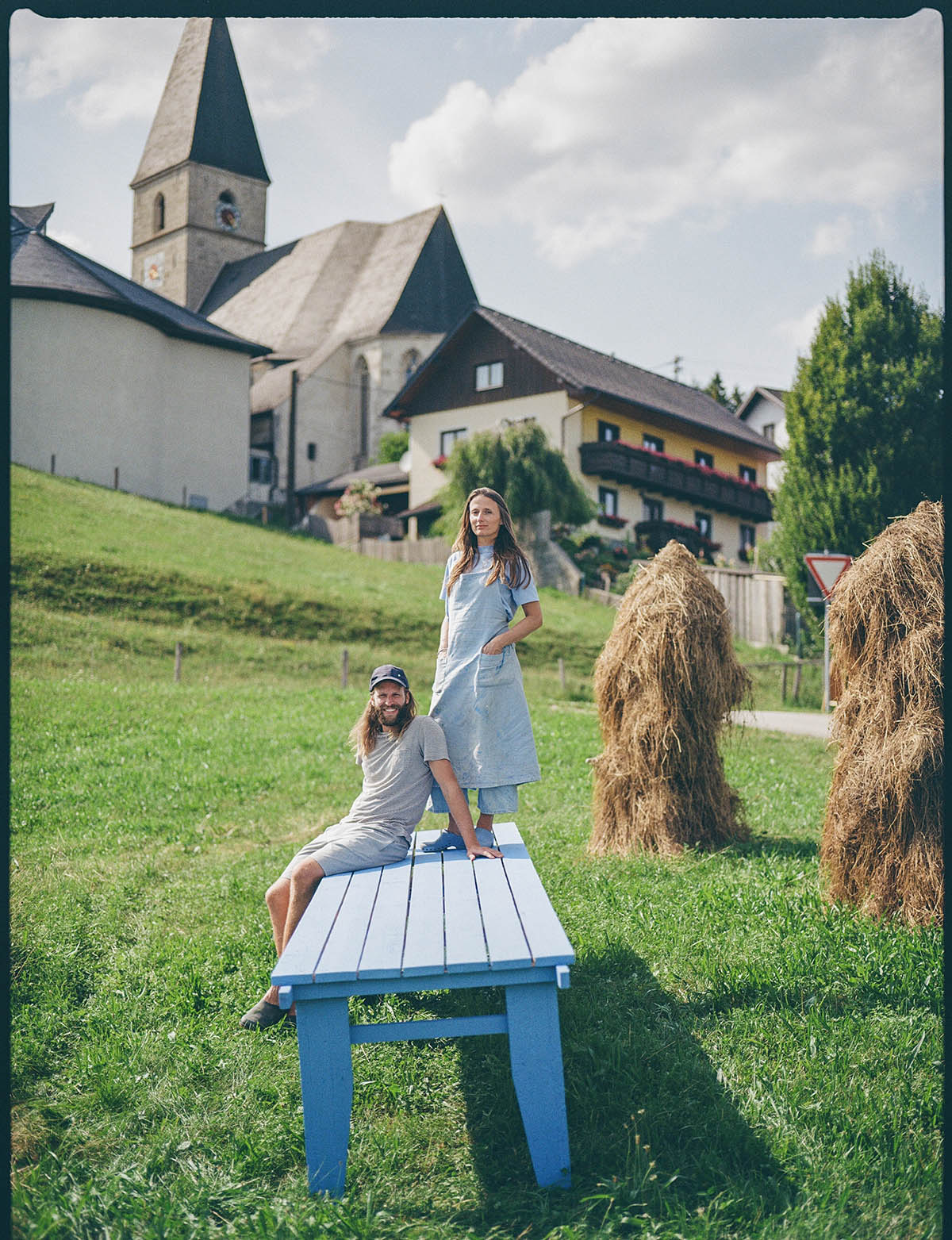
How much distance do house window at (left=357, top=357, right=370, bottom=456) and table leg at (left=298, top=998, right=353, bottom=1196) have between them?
1918 inches

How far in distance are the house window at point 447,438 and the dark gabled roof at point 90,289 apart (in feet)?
27.5

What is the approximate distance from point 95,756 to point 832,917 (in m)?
7.96

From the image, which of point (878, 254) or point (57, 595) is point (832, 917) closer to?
point (57, 595)

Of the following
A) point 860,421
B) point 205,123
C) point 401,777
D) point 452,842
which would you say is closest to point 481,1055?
point 452,842

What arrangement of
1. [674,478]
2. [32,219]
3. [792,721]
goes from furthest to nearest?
[32,219] → [674,478] → [792,721]

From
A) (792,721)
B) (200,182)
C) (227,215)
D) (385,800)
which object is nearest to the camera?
(385,800)

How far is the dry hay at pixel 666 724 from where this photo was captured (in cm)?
695

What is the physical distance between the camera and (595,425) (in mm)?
38469

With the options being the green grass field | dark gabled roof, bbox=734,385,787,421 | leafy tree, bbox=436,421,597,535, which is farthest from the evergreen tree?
the green grass field

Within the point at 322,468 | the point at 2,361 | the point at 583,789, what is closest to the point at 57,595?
the point at 583,789

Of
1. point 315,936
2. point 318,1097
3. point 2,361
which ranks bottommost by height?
point 318,1097

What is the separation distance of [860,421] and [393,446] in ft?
84.2

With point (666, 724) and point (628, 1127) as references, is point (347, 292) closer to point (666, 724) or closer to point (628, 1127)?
point (666, 724)

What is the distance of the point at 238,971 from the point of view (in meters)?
5.12
